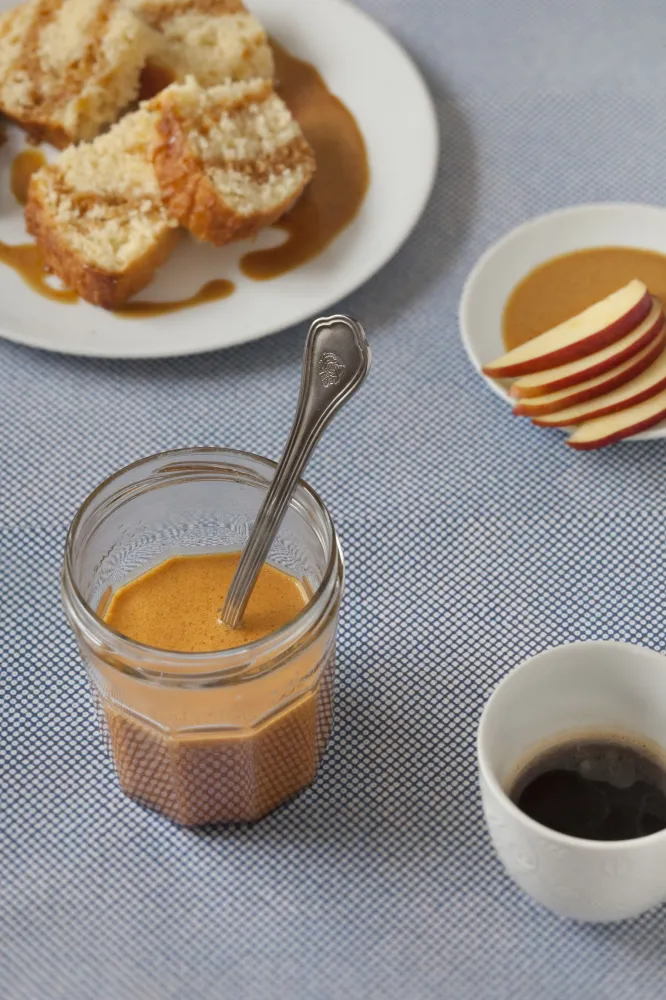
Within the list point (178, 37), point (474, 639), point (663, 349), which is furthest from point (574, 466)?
point (178, 37)

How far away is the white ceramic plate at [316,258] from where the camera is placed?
168 centimetres

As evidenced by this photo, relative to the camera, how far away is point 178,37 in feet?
6.41

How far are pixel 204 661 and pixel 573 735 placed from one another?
37 cm

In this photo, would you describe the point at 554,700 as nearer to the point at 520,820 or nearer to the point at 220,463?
the point at 520,820

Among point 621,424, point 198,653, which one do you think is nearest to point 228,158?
point 621,424

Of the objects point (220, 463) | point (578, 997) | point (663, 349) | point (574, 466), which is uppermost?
point (220, 463)

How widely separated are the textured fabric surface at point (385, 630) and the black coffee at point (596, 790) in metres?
0.13

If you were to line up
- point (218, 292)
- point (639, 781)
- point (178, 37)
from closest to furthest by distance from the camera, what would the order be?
point (639, 781) < point (218, 292) < point (178, 37)

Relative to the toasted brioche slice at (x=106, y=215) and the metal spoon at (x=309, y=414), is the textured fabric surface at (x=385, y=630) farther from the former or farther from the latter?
the metal spoon at (x=309, y=414)

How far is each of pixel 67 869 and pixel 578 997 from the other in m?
0.50

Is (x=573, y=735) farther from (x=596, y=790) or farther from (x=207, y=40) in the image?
(x=207, y=40)

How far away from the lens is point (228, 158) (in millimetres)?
1769

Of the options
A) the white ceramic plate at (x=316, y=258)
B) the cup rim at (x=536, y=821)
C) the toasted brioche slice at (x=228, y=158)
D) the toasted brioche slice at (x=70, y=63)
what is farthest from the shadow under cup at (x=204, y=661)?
the toasted brioche slice at (x=70, y=63)

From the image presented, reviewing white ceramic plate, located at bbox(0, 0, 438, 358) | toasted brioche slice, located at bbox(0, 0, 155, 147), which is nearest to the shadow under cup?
white ceramic plate, located at bbox(0, 0, 438, 358)
